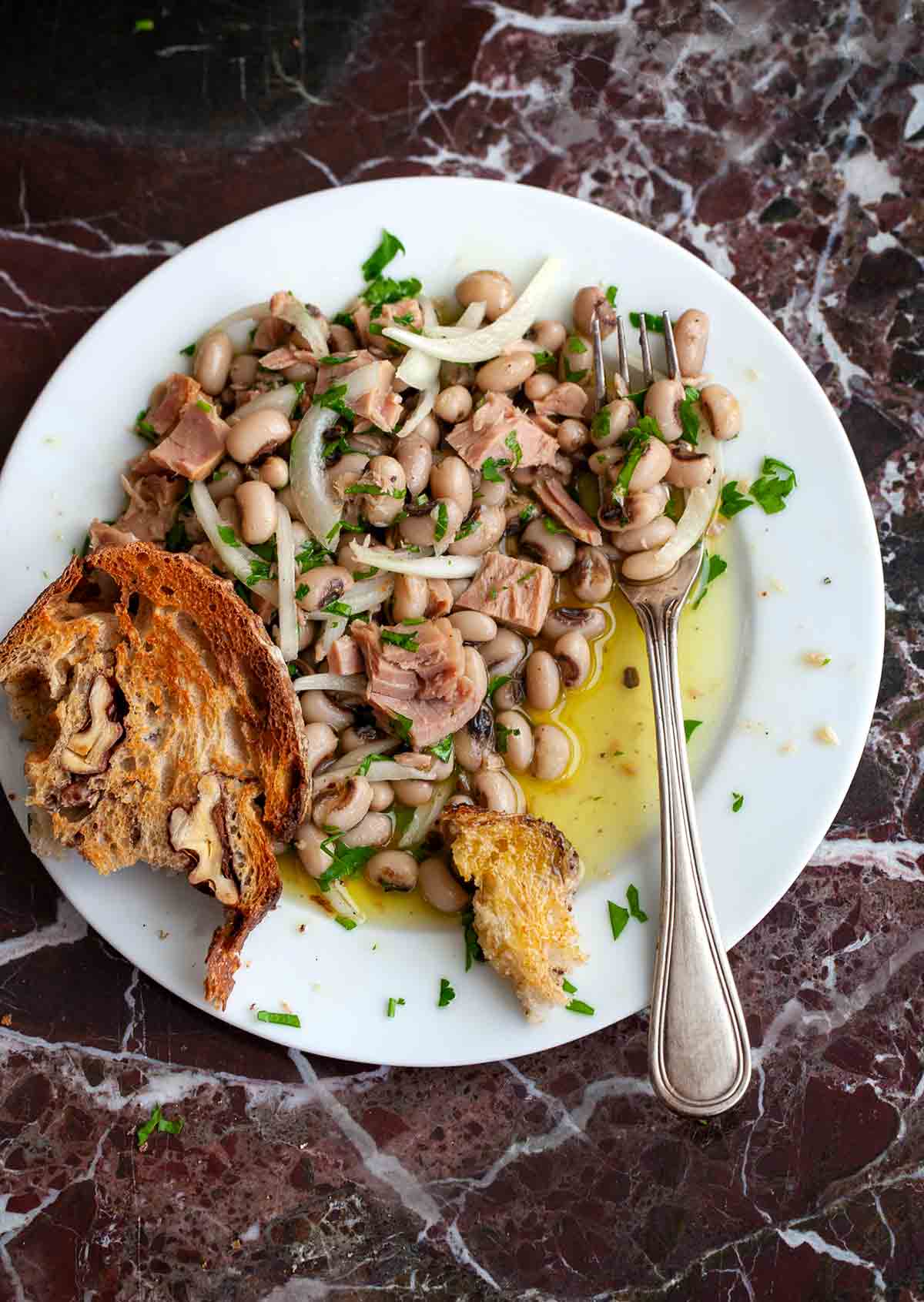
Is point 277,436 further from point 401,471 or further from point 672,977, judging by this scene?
point 672,977

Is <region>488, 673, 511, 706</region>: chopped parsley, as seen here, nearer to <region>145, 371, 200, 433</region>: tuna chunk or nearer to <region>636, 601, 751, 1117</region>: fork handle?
<region>636, 601, 751, 1117</region>: fork handle

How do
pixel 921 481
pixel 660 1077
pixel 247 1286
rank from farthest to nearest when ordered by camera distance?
1. pixel 921 481
2. pixel 247 1286
3. pixel 660 1077

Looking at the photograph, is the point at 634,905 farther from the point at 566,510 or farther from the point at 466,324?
the point at 466,324

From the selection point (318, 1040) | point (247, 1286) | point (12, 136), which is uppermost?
point (12, 136)

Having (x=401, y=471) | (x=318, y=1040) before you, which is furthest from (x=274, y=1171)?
(x=401, y=471)

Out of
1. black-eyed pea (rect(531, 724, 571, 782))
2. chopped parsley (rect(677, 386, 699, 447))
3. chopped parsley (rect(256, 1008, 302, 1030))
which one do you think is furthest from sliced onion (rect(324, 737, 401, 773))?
chopped parsley (rect(677, 386, 699, 447))

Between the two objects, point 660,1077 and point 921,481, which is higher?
point 921,481

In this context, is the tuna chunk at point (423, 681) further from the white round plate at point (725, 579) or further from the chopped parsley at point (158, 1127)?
the chopped parsley at point (158, 1127)
